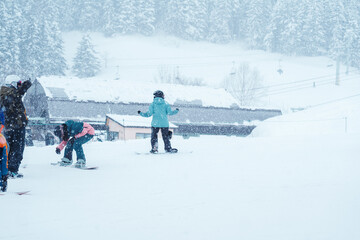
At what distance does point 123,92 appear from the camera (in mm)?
38312

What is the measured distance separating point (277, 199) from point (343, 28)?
256ft

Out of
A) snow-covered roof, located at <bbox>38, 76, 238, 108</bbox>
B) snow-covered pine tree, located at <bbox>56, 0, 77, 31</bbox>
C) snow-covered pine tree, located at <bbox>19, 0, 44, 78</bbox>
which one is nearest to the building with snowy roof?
snow-covered roof, located at <bbox>38, 76, 238, 108</bbox>

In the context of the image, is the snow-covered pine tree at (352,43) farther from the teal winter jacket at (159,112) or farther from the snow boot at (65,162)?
the snow boot at (65,162)

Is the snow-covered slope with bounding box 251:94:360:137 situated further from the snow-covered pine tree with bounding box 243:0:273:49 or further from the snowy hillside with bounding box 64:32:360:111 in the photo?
the snow-covered pine tree with bounding box 243:0:273:49

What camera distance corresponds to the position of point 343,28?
7325 centimetres

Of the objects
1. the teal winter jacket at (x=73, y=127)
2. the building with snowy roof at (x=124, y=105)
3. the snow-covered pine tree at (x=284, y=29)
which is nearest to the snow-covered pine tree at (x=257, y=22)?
the snow-covered pine tree at (x=284, y=29)

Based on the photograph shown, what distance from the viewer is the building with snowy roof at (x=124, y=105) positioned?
1330 inches

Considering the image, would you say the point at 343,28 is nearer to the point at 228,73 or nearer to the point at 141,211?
the point at 228,73

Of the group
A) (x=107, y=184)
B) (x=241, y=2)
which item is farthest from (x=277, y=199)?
(x=241, y=2)

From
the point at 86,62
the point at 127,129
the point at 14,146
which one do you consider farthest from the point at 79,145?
the point at 86,62

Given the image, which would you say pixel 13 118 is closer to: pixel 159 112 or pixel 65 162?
pixel 65 162

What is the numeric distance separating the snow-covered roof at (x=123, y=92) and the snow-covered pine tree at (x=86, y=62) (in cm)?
2792

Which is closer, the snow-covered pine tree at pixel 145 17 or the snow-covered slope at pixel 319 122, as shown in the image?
the snow-covered slope at pixel 319 122

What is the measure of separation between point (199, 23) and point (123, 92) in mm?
55264
